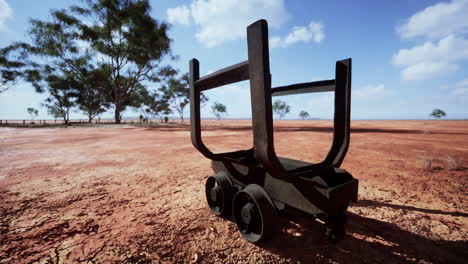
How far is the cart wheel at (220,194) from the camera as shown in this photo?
2.56 m

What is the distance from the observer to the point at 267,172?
213 centimetres

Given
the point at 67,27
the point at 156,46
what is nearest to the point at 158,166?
the point at 156,46

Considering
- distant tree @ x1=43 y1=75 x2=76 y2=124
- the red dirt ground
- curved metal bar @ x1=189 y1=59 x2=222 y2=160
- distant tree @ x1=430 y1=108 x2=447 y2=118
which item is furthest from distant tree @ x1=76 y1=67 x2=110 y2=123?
distant tree @ x1=430 y1=108 x2=447 y2=118

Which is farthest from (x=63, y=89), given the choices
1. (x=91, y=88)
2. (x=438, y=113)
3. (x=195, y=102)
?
(x=438, y=113)

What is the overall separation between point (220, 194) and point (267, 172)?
936mm

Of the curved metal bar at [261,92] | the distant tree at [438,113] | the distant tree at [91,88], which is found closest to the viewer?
the curved metal bar at [261,92]

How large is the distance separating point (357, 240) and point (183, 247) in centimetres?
206

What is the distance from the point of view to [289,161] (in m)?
2.77

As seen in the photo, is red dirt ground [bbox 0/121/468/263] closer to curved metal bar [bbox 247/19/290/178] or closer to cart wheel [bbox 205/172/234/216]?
cart wheel [bbox 205/172/234/216]

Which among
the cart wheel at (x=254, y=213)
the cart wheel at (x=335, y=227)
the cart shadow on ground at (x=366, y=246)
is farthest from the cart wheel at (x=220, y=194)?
the cart wheel at (x=335, y=227)

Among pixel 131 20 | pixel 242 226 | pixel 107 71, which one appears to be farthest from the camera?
pixel 107 71

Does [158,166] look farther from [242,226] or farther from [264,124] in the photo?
→ [264,124]

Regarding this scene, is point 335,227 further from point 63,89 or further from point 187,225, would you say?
point 63,89

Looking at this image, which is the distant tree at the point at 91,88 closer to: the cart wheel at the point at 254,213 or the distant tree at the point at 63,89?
the distant tree at the point at 63,89
